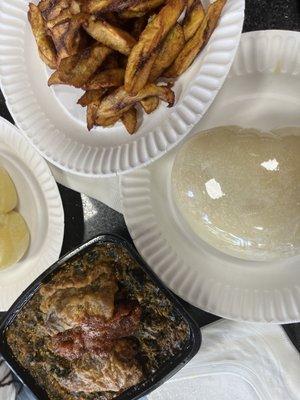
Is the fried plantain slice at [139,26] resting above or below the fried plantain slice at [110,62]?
above

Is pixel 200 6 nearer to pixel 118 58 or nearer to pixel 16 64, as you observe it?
pixel 118 58

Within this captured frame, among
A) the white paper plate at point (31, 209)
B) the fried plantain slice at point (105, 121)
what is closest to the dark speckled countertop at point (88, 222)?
the white paper plate at point (31, 209)

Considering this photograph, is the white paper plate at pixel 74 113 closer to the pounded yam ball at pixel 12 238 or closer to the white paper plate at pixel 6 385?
the pounded yam ball at pixel 12 238

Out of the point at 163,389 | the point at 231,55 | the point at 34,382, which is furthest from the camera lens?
the point at 163,389

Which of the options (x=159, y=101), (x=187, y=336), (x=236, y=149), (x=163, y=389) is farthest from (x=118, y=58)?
(x=163, y=389)

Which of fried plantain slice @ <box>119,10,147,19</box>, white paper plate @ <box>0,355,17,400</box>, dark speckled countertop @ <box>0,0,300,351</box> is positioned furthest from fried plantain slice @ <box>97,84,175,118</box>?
white paper plate @ <box>0,355,17,400</box>

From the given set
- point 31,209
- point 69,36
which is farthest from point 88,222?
point 69,36

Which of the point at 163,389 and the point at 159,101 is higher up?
the point at 159,101

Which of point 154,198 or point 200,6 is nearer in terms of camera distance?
point 200,6
